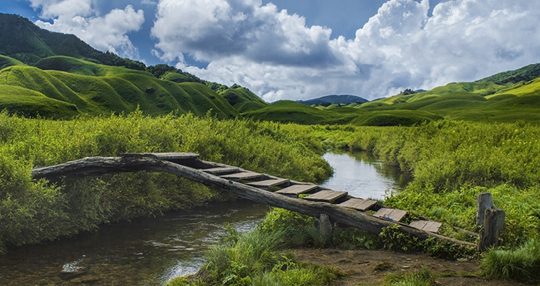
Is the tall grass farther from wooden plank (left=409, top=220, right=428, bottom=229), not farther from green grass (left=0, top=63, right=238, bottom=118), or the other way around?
green grass (left=0, top=63, right=238, bottom=118)

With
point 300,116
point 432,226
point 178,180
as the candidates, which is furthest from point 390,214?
point 300,116

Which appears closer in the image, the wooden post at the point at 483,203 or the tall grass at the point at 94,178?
the wooden post at the point at 483,203

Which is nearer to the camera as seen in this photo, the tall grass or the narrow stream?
the narrow stream

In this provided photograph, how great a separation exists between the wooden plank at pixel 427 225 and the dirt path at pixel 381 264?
2.82ft

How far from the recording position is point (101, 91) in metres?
104

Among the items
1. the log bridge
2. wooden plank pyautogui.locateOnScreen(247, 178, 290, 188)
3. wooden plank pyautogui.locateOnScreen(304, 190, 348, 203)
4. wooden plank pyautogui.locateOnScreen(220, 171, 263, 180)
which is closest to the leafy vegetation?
the log bridge

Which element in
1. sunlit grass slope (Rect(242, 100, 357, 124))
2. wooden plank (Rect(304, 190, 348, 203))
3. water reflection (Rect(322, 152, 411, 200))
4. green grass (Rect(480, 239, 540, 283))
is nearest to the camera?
green grass (Rect(480, 239, 540, 283))

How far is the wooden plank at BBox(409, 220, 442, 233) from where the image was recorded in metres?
8.64

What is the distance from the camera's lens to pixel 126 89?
113 m

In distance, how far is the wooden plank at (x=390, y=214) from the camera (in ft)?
29.4

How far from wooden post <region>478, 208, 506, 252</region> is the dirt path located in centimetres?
46

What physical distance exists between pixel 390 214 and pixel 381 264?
2.17 meters

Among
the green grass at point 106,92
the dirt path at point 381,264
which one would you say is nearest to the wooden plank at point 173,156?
the dirt path at point 381,264

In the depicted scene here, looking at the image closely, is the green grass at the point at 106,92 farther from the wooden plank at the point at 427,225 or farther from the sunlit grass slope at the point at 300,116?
the wooden plank at the point at 427,225
